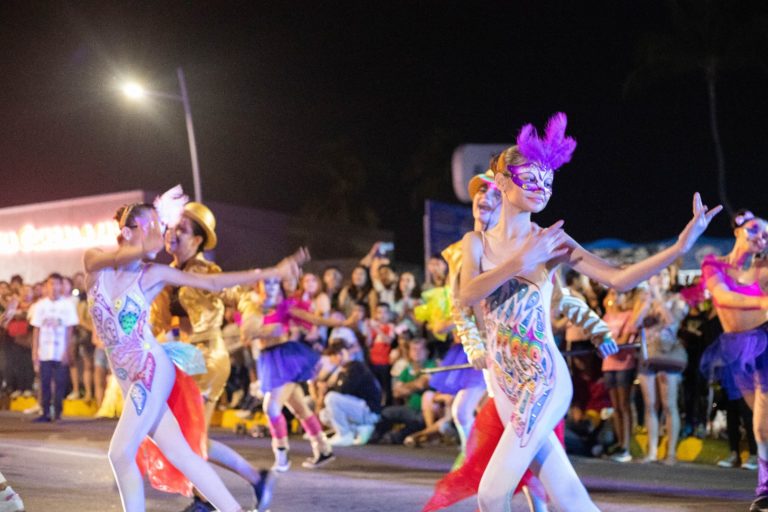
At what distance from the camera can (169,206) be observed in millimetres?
6559

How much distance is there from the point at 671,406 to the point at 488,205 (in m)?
5.30

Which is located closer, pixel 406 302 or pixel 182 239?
pixel 182 239

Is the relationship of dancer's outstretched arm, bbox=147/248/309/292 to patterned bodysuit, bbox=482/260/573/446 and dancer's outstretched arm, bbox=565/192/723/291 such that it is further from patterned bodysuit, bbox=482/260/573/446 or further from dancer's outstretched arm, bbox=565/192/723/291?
dancer's outstretched arm, bbox=565/192/723/291

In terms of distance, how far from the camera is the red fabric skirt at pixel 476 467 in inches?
198

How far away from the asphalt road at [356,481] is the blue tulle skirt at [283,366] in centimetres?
93

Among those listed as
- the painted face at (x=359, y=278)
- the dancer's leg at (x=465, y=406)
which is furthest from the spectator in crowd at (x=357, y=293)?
the dancer's leg at (x=465, y=406)

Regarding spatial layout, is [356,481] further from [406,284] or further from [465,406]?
[406,284]

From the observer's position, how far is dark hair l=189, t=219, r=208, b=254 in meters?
7.92

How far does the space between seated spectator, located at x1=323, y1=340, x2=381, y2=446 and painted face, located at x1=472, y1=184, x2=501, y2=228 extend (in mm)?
A: 6833

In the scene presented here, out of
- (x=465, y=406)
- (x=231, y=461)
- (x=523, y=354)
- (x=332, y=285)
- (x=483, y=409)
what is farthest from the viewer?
(x=332, y=285)

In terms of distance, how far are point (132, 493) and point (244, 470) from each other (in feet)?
4.79

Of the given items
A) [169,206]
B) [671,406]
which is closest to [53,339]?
[671,406]

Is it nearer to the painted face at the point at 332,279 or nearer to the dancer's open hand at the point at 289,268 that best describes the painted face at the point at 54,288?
A: the painted face at the point at 332,279

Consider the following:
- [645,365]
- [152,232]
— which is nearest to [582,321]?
[152,232]
